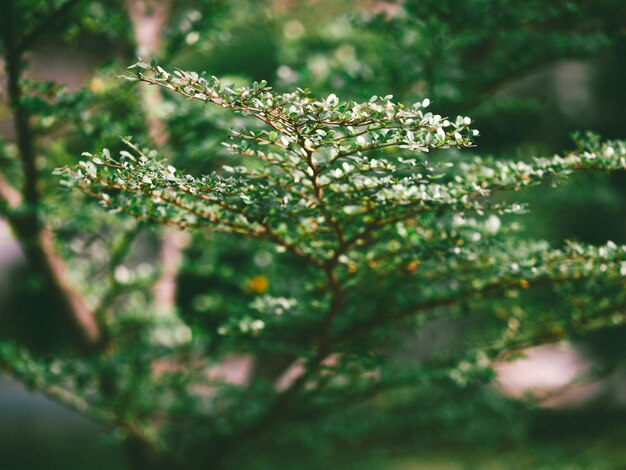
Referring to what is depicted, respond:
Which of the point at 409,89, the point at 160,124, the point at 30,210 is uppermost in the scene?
the point at 409,89

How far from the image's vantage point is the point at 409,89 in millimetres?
2346

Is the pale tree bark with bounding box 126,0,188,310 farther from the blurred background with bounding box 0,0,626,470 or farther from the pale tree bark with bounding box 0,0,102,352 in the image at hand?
the pale tree bark with bounding box 0,0,102,352

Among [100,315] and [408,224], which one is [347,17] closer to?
[408,224]

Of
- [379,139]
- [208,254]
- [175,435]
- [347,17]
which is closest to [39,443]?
[175,435]

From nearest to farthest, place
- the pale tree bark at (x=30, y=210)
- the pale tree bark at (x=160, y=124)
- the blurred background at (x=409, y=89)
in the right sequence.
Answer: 1. the pale tree bark at (x=30, y=210)
2. the blurred background at (x=409, y=89)
3. the pale tree bark at (x=160, y=124)

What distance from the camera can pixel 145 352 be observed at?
2.12m

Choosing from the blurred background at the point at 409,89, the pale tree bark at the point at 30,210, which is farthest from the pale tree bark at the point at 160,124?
the pale tree bark at the point at 30,210

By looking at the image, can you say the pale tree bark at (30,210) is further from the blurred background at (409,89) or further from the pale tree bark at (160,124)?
the pale tree bark at (160,124)

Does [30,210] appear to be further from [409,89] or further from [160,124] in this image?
[409,89]

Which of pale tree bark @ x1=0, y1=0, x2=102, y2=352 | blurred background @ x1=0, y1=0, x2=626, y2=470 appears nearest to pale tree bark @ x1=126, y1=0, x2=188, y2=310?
blurred background @ x1=0, y1=0, x2=626, y2=470

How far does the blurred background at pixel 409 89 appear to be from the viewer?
1911 millimetres

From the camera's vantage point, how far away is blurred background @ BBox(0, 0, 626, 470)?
6.27 ft

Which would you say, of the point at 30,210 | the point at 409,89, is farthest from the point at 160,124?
the point at 409,89

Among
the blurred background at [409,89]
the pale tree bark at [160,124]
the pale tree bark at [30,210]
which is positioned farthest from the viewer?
the pale tree bark at [160,124]
